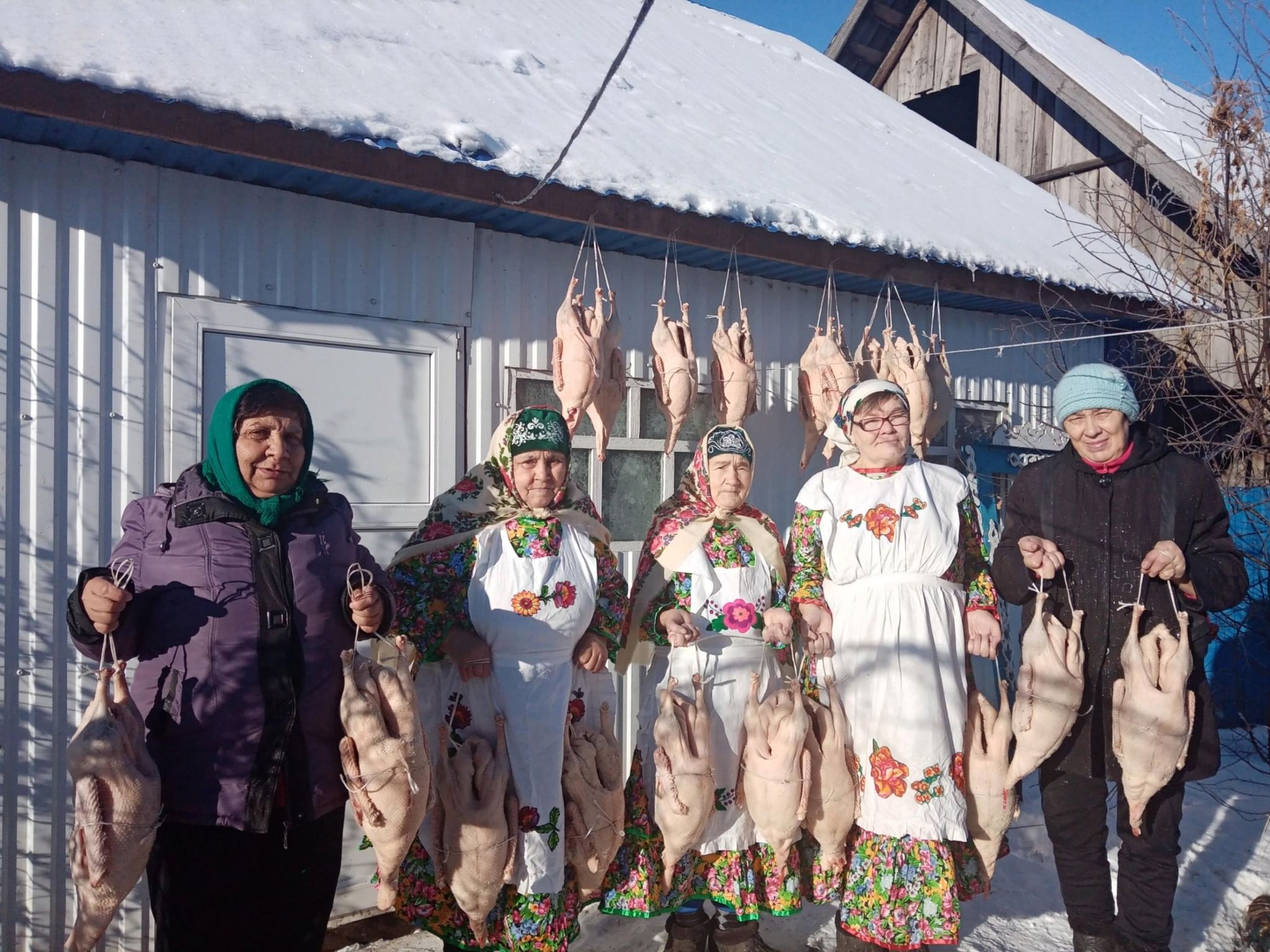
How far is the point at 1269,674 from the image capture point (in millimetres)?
5109

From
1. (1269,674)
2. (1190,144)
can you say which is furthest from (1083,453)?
(1190,144)

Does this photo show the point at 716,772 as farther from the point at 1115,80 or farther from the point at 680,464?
the point at 1115,80

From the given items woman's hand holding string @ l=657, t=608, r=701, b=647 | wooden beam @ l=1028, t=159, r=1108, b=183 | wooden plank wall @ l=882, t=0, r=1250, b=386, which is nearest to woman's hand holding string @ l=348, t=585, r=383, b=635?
woman's hand holding string @ l=657, t=608, r=701, b=647

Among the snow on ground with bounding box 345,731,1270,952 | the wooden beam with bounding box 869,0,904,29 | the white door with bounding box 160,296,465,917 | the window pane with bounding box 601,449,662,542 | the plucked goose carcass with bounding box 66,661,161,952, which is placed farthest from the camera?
the wooden beam with bounding box 869,0,904,29

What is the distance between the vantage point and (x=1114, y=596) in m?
2.90

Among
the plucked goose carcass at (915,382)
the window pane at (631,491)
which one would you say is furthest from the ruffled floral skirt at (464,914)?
the plucked goose carcass at (915,382)

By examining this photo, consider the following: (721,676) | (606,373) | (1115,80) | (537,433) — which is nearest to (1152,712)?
(721,676)

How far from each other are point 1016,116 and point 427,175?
700 cm

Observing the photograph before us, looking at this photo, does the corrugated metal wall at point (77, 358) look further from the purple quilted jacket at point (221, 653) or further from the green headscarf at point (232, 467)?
the green headscarf at point (232, 467)

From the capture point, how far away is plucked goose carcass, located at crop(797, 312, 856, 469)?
4289mm

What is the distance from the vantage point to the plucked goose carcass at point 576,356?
3514 millimetres

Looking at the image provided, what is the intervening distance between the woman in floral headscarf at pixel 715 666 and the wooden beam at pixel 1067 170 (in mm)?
6329

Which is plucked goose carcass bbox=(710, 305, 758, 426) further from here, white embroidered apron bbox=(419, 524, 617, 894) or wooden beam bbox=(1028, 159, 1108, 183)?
wooden beam bbox=(1028, 159, 1108, 183)

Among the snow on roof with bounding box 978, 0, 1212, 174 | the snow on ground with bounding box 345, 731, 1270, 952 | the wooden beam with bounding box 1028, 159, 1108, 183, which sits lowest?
the snow on ground with bounding box 345, 731, 1270, 952
